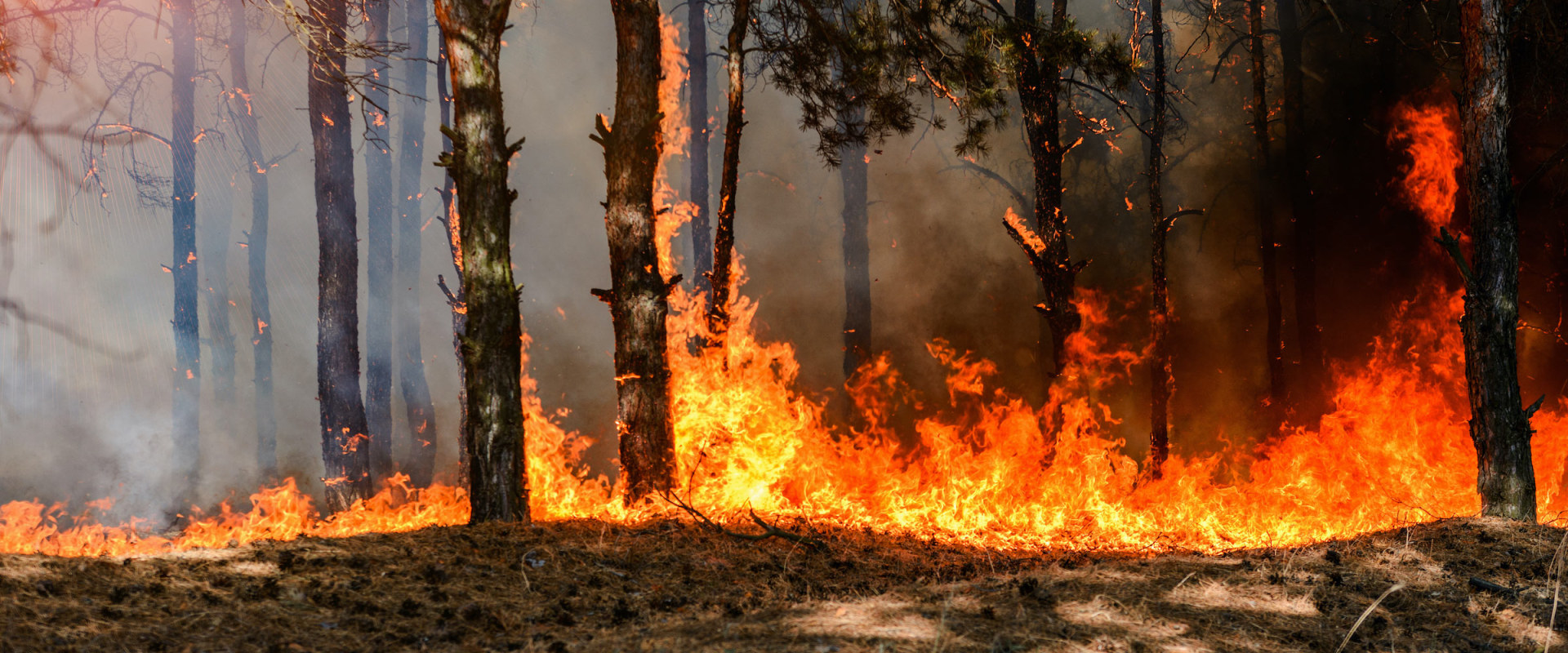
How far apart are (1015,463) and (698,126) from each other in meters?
7.98

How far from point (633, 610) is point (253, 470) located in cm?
1429

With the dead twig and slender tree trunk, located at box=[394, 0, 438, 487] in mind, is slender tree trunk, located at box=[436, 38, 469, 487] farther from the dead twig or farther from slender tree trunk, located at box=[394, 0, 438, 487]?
the dead twig

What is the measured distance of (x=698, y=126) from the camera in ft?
48.3

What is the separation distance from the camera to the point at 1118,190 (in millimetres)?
12828

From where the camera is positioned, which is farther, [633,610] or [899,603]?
[633,610]

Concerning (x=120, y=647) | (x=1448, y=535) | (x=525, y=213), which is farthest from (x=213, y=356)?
(x=1448, y=535)

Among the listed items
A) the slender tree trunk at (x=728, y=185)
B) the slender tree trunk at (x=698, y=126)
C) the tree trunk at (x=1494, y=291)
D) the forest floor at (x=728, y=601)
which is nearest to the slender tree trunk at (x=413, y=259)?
the slender tree trunk at (x=698, y=126)

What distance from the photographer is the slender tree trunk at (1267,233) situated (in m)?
12.0

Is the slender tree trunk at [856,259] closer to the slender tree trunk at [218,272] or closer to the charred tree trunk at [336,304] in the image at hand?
the charred tree trunk at [336,304]

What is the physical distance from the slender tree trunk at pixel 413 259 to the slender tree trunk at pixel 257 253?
95.1 inches

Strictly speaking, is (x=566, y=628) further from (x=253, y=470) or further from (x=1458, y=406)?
(x=253, y=470)

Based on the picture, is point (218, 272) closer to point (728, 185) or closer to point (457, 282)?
point (457, 282)

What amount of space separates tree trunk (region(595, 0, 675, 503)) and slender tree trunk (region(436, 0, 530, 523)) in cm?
154

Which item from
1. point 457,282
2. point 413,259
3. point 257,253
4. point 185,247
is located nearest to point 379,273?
point 413,259
